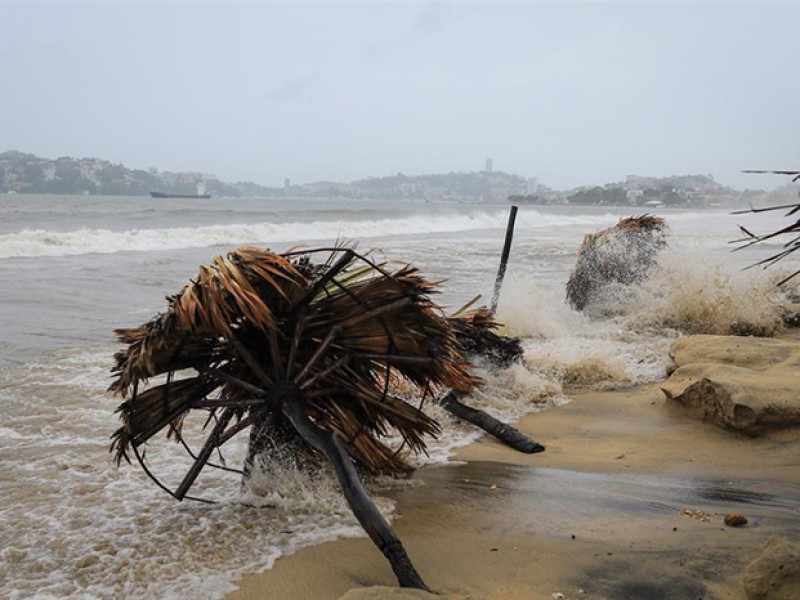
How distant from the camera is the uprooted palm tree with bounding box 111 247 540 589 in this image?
3.26 meters

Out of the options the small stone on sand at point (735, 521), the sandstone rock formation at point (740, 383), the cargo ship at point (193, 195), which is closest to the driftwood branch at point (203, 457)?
the small stone on sand at point (735, 521)

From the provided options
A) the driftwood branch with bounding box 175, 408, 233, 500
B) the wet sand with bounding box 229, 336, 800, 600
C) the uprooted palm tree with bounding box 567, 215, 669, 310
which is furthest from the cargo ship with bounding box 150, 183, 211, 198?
the driftwood branch with bounding box 175, 408, 233, 500

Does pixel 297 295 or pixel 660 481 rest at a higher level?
pixel 297 295

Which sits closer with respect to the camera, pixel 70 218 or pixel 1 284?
pixel 1 284

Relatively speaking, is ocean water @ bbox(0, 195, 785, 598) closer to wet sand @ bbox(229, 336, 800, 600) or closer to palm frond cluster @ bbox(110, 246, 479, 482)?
wet sand @ bbox(229, 336, 800, 600)

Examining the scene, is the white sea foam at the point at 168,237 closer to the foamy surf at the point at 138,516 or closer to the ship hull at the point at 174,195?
the foamy surf at the point at 138,516

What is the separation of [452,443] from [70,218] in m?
43.8

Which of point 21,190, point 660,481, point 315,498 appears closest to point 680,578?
point 660,481

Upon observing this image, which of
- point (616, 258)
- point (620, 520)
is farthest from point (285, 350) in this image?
point (616, 258)

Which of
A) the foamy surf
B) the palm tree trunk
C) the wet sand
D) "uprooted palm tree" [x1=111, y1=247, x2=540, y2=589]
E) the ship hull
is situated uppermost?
the ship hull

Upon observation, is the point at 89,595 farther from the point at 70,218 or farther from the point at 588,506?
the point at 70,218

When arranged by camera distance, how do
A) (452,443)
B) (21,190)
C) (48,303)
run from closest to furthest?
(452,443), (48,303), (21,190)

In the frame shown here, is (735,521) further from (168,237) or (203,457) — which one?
(168,237)

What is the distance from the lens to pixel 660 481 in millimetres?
4148
